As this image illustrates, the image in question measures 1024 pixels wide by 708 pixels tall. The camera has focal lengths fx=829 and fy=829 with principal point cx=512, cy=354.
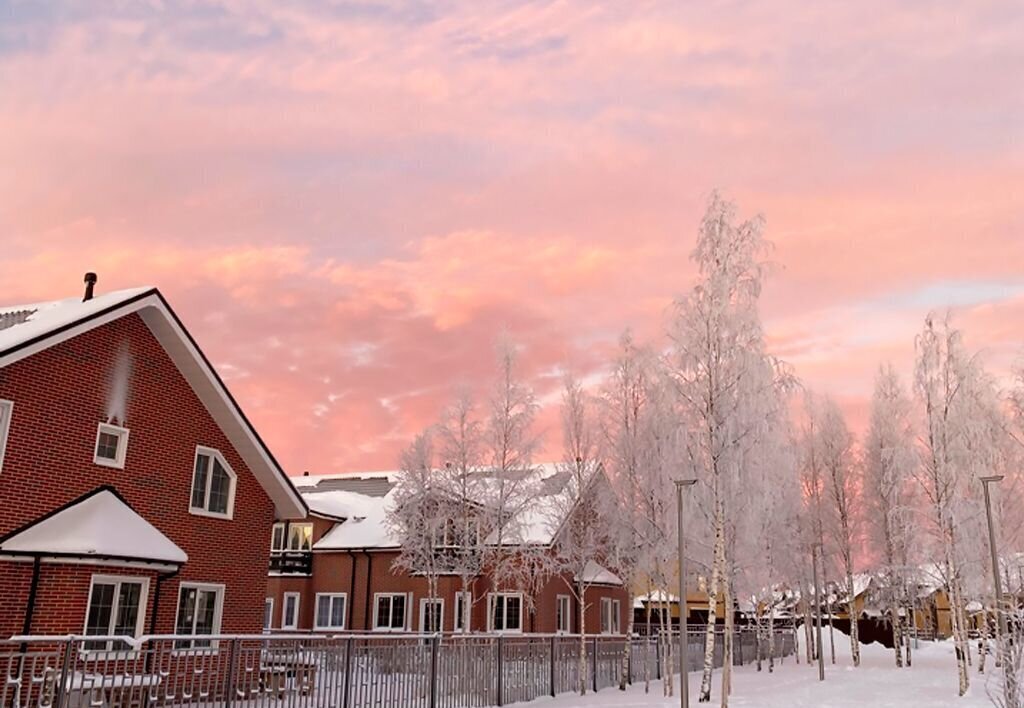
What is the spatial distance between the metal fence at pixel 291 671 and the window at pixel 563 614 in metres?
13.0

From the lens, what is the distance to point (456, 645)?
56.4 ft

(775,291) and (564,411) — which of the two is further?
(564,411)

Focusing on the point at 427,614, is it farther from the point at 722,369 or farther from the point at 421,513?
the point at 722,369

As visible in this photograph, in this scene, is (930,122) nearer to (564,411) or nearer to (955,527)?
(564,411)

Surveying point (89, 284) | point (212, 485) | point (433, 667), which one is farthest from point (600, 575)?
point (89, 284)

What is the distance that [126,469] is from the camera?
18.3 metres

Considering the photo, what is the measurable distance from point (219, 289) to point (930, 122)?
1951 centimetres

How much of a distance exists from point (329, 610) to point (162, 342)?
773 inches

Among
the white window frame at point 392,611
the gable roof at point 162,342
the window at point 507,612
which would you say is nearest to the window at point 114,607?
the gable roof at point 162,342

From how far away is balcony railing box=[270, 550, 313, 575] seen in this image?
120 feet

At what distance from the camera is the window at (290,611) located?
118ft

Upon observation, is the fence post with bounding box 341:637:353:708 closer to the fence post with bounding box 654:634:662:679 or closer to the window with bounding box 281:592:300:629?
the fence post with bounding box 654:634:662:679

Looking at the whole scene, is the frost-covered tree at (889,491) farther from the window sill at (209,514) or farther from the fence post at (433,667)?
the window sill at (209,514)

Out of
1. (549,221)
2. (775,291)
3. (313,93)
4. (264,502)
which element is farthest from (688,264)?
(264,502)
